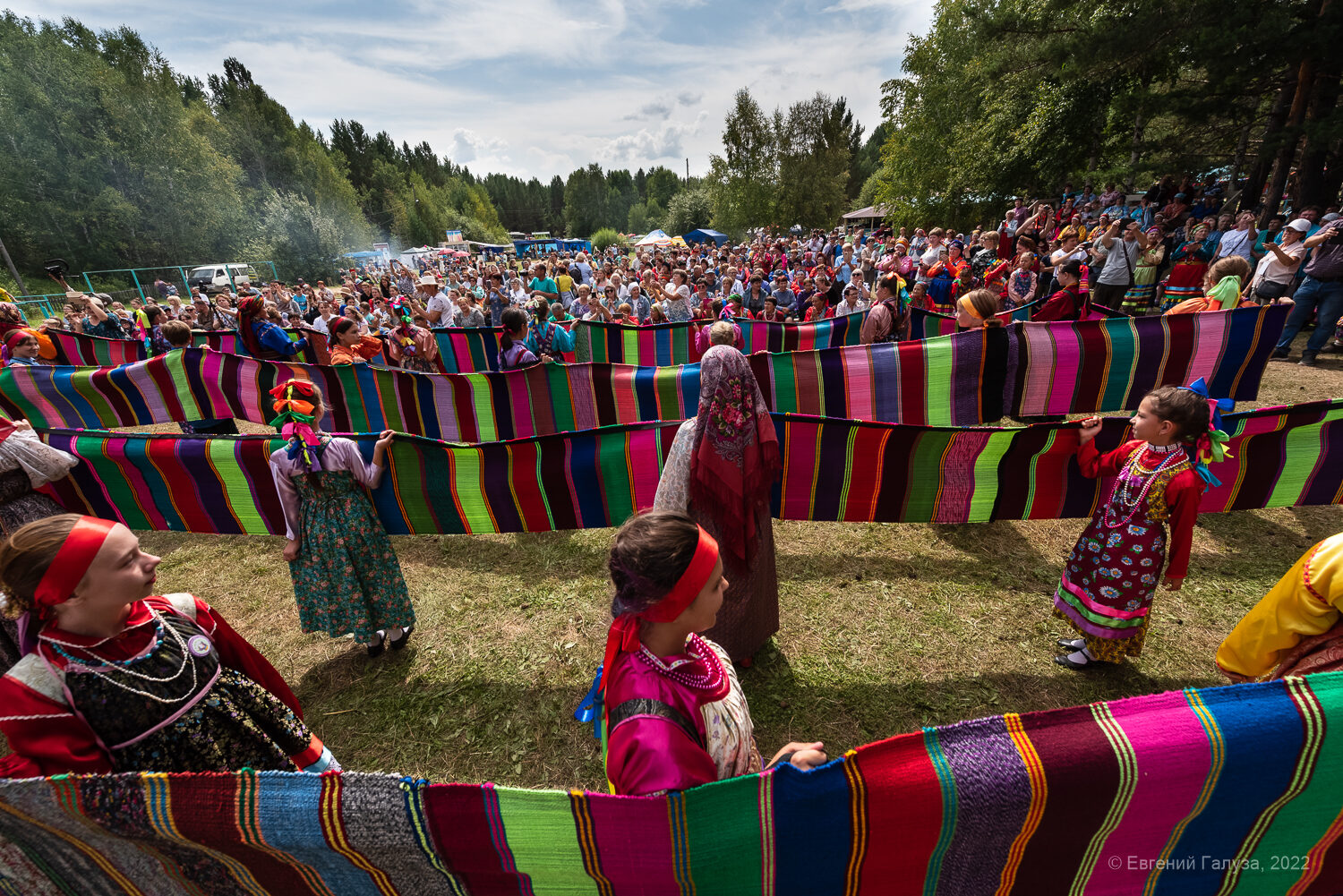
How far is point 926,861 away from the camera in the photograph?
1.44m

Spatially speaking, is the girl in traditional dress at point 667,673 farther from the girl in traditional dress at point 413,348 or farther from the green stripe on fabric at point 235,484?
the girl in traditional dress at point 413,348

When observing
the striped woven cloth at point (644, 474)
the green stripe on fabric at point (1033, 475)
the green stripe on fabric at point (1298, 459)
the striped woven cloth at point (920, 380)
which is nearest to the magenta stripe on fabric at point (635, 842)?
the striped woven cloth at point (644, 474)

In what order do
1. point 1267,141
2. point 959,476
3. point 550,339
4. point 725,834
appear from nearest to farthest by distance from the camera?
point 725,834, point 959,476, point 550,339, point 1267,141

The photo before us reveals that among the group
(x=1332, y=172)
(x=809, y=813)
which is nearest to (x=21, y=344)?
(x=809, y=813)

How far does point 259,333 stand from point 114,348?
4.47m

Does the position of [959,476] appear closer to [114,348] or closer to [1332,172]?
[114,348]

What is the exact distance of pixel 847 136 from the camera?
146ft

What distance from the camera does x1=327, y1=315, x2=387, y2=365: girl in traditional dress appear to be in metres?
6.08

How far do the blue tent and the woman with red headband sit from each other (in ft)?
153

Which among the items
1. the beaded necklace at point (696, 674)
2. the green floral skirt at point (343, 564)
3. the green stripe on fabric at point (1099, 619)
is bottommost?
the green stripe on fabric at point (1099, 619)

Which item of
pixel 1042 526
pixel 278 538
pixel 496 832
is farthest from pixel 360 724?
pixel 1042 526

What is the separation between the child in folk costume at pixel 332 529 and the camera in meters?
3.19

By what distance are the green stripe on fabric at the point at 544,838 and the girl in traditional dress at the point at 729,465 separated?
179 cm

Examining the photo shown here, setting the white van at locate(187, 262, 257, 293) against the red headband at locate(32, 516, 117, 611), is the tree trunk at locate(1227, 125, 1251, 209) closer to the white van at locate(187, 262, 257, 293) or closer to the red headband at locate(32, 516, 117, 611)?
the red headband at locate(32, 516, 117, 611)
